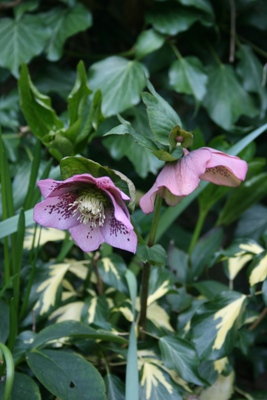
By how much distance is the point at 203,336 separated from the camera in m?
0.79

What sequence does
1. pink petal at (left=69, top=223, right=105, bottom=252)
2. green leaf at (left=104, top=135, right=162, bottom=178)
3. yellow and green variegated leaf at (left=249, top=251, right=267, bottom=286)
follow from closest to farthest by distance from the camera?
pink petal at (left=69, top=223, right=105, bottom=252)
yellow and green variegated leaf at (left=249, top=251, right=267, bottom=286)
green leaf at (left=104, top=135, right=162, bottom=178)

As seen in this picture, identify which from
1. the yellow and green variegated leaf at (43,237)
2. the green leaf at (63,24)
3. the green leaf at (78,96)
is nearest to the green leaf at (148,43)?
the green leaf at (63,24)

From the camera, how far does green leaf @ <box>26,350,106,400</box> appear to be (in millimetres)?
669

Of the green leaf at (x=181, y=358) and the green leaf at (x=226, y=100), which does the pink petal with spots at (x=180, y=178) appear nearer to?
the green leaf at (x=181, y=358)

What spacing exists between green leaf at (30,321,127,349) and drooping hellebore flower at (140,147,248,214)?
0.20m

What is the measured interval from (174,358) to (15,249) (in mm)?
289

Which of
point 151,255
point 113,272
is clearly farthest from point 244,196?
point 151,255

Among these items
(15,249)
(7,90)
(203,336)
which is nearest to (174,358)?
(203,336)

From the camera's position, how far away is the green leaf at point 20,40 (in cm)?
115

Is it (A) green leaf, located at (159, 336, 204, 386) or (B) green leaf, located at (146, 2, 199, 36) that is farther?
(B) green leaf, located at (146, 2, 199, 36)

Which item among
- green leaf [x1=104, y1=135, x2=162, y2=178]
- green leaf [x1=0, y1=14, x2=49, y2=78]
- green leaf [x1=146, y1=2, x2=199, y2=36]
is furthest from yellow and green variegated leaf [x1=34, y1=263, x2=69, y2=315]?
green leaf [x1=146, y1=2, x2=199, y2=36]

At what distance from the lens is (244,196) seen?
1097 millimetres

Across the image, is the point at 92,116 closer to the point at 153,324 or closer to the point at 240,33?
the point at 153,324

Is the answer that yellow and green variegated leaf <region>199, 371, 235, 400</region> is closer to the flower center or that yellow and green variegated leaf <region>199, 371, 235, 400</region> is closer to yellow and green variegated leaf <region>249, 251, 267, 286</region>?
yellow and green variegated leaf <region>249, 251, 267, 286</region>
